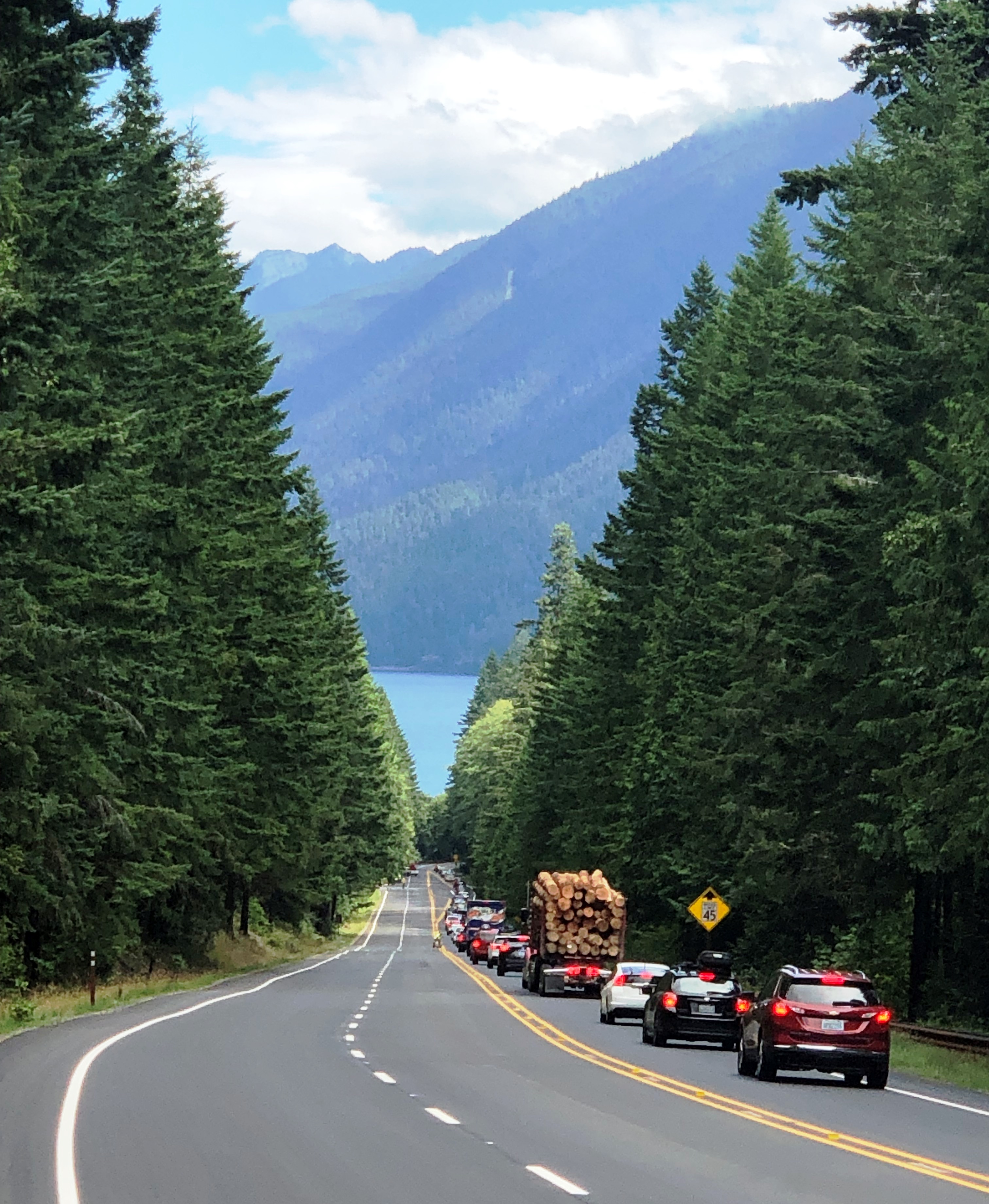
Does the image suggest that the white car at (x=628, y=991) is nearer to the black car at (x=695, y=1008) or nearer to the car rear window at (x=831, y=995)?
the black car at (x=695, y=1008)

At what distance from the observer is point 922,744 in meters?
33.5

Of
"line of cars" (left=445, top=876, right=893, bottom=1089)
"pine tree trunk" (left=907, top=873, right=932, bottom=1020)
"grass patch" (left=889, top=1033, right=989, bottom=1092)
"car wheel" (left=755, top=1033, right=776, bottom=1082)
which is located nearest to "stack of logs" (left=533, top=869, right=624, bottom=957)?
"pine tree trunk" (left=907, top=873, right=932, bottom=1020)

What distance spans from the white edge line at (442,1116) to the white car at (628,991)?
A: 1982 cm

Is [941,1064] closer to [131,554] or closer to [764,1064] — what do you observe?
[764,1064]

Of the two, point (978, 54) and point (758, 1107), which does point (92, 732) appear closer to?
point (758, 1107)

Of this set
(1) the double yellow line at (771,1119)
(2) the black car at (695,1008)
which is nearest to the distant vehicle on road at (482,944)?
(1) the double yellow line at (771,1119)

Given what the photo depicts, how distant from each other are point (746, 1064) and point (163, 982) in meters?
26.0

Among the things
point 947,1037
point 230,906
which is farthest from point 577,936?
point 947,1037

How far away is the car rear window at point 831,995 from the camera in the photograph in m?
24.8

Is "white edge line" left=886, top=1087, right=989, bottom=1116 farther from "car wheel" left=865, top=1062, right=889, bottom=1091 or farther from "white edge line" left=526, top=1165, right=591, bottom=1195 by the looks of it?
"white edge line" left=526, top=1165, right=591, bottom=1195

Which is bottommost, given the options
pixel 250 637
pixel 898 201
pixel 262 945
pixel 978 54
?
pixel 262 945

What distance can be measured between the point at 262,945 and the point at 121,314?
4324 centimetres

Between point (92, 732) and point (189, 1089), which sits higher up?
point (92, 732)

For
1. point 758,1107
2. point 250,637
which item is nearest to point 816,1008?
point 758,1107
